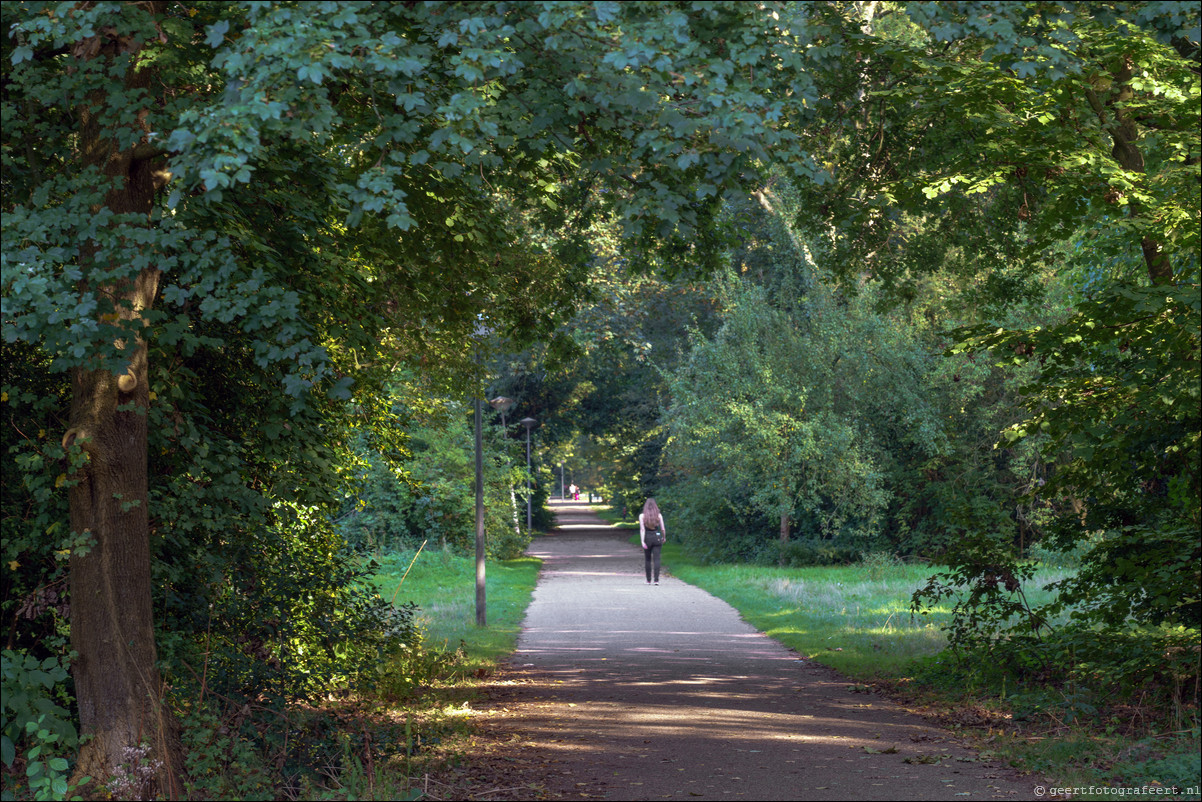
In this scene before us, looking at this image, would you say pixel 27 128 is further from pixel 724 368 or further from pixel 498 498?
pixel 498 498

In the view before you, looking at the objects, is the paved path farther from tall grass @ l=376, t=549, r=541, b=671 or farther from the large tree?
the large tree

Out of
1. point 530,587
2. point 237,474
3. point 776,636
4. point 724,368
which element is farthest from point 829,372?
point 237,474

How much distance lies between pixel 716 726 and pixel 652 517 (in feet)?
46.7

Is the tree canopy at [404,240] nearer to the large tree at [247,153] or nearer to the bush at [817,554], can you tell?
the large tree at [247,153]

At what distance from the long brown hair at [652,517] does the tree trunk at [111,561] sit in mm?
16721

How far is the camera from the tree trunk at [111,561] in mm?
6969

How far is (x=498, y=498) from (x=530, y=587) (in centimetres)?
688

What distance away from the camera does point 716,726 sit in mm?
9305

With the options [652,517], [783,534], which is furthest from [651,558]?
[783,534]

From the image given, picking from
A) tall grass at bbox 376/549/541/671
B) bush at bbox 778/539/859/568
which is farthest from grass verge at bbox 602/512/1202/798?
bush at bbox 778/539/859/568

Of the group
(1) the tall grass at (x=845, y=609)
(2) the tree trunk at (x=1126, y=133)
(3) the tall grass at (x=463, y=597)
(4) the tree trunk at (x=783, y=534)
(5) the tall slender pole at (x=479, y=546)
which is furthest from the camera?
(4) the tree trunk at (x=783, y=534)

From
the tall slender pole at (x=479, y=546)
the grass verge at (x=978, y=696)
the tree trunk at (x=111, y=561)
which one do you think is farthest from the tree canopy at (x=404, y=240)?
the tall slender pole at (x=479, y=546)

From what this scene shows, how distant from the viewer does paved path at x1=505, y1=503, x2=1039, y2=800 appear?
287 inches

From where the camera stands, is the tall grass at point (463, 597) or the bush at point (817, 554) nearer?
the tall grass at point (463, 597)
